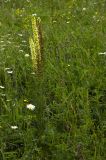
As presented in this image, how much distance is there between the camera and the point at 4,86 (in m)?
→ 3.85

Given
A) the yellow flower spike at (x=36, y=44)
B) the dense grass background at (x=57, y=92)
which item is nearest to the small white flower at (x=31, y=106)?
the dense grass background at (x=57, y=92)

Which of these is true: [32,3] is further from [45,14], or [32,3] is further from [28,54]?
[28,54]

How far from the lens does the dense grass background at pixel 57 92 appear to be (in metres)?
2.88

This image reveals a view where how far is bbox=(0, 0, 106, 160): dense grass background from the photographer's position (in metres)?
2.88

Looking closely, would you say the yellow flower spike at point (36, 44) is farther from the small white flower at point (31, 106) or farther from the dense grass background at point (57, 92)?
the small white flower at point (31, 106)

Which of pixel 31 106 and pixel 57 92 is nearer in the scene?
pixel 31 106

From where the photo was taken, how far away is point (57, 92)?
346 centimetres

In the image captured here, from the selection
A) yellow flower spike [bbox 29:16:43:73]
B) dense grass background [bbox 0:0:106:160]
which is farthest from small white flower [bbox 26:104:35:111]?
yellow flower spike [bbox 29:16:43:73]

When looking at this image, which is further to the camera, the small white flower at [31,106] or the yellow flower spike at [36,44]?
the small white flower at [31,106]

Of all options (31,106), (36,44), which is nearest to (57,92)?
(31,106)

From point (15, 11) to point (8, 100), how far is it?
335 cm

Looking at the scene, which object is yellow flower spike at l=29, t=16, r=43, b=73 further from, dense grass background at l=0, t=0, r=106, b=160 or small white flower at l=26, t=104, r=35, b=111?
small white flower at l=26, t=104, r=35, b=111

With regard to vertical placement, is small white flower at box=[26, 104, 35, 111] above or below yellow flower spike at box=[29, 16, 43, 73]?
below

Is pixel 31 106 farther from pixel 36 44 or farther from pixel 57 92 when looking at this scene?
pixel 36 44
